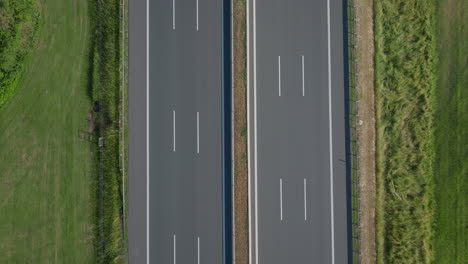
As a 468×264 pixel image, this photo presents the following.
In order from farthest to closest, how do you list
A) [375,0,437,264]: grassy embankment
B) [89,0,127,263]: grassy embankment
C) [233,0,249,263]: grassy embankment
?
[89,0,127,263]: grassy embankment → [233,0,249,263]: grassy embankment → [375,0,437,264]: grassy embankment

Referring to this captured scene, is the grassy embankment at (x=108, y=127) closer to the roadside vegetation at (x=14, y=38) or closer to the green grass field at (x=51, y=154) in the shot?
the green grass field at (x=51, y=154)

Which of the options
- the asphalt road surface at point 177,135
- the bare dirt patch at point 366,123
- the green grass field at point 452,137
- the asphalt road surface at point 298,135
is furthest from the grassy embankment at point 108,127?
the green grass field at point 452,137

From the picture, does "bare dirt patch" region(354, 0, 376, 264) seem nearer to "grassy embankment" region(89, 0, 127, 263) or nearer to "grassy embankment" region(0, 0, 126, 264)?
"grassy embankment" region(89, 0, 127, 263)

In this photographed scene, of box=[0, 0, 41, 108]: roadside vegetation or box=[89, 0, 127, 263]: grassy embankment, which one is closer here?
box=[89, 0, 127, 263]: grassy embankment

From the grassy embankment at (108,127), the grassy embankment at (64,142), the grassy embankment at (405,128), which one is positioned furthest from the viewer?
the grassy embankment at (64,142)

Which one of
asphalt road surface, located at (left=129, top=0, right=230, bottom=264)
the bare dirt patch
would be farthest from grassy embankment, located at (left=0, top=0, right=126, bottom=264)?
the bare dirt patch

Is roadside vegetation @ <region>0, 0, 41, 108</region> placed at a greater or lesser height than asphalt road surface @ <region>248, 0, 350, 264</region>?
greater

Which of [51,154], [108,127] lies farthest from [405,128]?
[51,154]

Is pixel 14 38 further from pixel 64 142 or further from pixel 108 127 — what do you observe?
pixel 108 127
